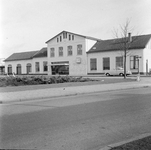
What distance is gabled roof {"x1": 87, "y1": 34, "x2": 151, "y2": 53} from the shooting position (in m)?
38.9

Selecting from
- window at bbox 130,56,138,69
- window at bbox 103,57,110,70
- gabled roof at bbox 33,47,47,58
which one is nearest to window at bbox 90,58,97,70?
window at bbox 103,57,110,70

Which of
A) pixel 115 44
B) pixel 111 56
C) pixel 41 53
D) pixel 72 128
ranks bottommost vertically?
pixel 72 128

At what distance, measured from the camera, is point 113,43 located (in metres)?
43.6

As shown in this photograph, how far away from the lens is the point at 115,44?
1684 inches

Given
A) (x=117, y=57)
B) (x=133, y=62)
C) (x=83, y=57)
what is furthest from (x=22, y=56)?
(x=133, y=62)

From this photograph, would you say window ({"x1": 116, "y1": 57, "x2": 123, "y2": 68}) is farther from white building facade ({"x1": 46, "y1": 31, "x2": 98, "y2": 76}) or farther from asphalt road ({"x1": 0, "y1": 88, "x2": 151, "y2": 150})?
asphalt road ({"x1": 0, "y1": 88, "x2": 151, "y2": 150})

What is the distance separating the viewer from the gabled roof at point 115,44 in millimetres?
38906

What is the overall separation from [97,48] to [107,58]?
400 centimetres

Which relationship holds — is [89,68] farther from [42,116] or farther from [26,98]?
[42,116]

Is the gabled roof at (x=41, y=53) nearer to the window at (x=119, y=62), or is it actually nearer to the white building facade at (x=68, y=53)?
the white building facade at (x=68, y=53)

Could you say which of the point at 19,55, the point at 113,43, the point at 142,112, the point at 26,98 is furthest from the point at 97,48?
the point at 142,112

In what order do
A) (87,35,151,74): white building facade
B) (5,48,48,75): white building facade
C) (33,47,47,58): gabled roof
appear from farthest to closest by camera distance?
(33,47,47,58): gabled roof < (5,48,48,75): white building facade < (87,35,151,74): white building facade

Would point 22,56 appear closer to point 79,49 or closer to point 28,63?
point 28,63

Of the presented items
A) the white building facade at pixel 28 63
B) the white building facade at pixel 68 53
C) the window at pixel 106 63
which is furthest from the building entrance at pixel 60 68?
the window at pixel 106 63
